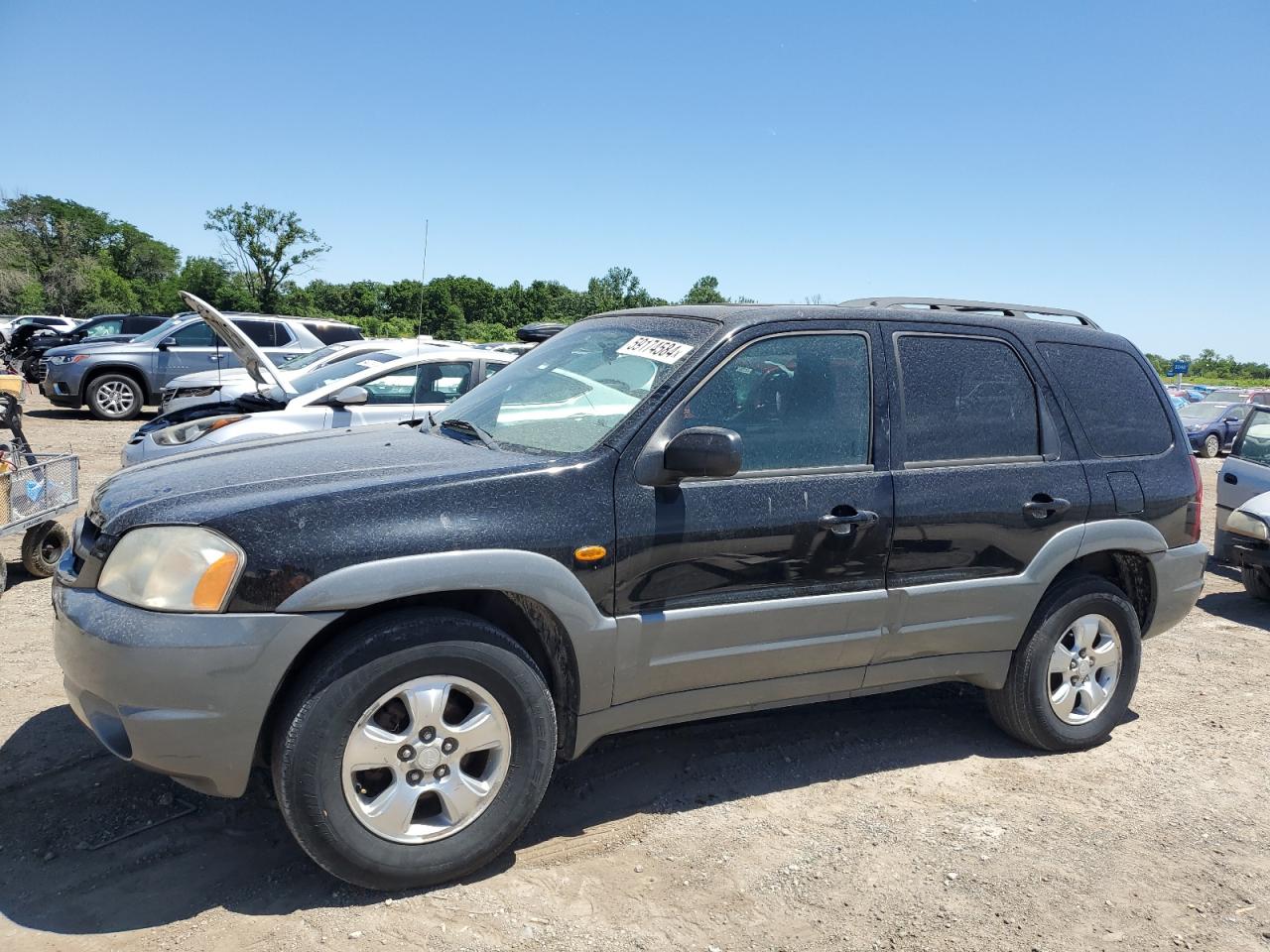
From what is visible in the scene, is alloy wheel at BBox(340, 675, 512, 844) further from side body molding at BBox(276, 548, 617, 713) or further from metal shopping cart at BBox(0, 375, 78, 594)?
metal shopping cart at BBox(0, 375, 78, 594)

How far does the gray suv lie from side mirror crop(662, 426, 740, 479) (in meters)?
14.1

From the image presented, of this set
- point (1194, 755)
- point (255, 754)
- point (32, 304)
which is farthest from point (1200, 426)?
point (32, 304)

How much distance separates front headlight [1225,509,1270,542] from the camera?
695cm

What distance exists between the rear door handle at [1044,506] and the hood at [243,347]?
6.42 m

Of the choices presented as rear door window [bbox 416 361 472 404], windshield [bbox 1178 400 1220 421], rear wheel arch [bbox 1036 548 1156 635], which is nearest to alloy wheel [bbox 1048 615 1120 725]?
rear wheel arch [bbox 1036 548 1156 635]

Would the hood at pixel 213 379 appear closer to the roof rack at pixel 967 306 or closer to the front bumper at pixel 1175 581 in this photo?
the roof rack at pixel 967 306

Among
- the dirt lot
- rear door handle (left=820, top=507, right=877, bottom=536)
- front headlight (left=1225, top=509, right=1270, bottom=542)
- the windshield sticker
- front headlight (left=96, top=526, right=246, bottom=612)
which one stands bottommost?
the dirt lot

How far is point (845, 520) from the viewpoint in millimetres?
3639

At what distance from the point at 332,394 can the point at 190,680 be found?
243 inches

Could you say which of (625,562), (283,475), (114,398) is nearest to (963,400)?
(625,562)

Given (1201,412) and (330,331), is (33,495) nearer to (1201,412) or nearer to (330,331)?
(330,331)

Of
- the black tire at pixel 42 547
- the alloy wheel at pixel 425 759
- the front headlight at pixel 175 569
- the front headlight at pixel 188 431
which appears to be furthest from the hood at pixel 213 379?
the alloy wheel at pixel 425 759

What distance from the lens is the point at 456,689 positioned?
3.05 m

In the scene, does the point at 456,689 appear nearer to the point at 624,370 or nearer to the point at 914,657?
the point at 624,370
